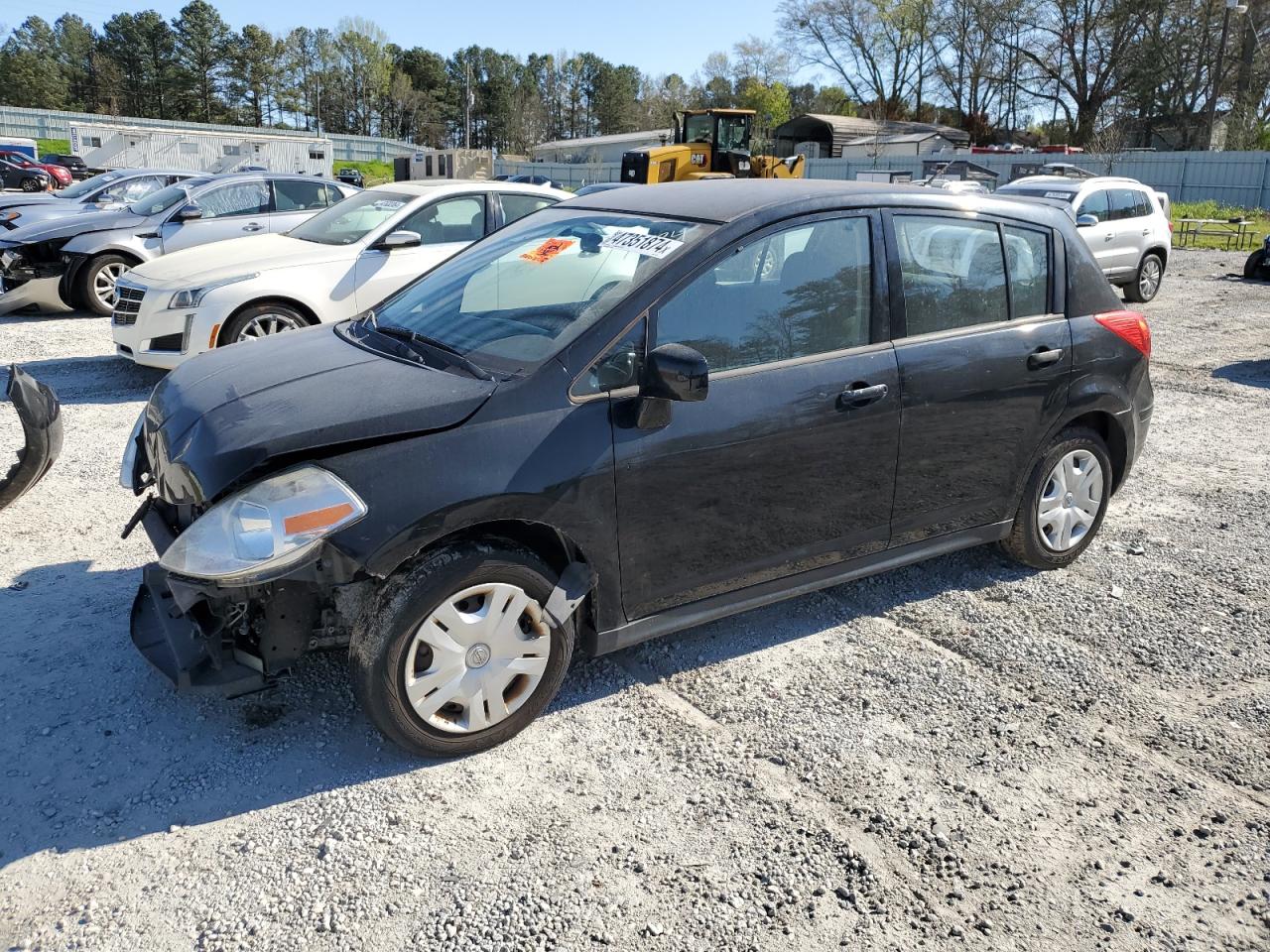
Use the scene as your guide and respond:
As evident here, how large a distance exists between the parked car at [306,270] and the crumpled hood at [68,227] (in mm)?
3844

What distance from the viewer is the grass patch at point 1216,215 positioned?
980 inches

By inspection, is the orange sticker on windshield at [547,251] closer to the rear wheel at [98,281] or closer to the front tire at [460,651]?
the front tire at [460,651]

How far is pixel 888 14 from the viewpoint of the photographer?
237 feet

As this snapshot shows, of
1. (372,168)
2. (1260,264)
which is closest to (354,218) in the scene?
(1260,264)

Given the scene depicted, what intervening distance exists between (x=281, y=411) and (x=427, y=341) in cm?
72

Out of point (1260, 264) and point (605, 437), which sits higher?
point (1260, 264)

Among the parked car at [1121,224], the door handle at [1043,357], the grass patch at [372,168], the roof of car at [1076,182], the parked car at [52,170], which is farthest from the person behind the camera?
the grass patch at [372,168]

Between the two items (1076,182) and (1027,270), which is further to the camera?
(1076,182)

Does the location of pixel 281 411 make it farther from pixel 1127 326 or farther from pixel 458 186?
pixel 458 186

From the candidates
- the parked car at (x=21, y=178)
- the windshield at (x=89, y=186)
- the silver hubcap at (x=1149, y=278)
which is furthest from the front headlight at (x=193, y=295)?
→ the parked car at (x=21, y=178)

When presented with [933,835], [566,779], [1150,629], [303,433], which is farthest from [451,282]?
[1150,629]

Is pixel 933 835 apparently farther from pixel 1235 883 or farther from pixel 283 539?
pixel 283 539

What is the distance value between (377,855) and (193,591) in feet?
3.15

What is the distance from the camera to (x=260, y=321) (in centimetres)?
779
